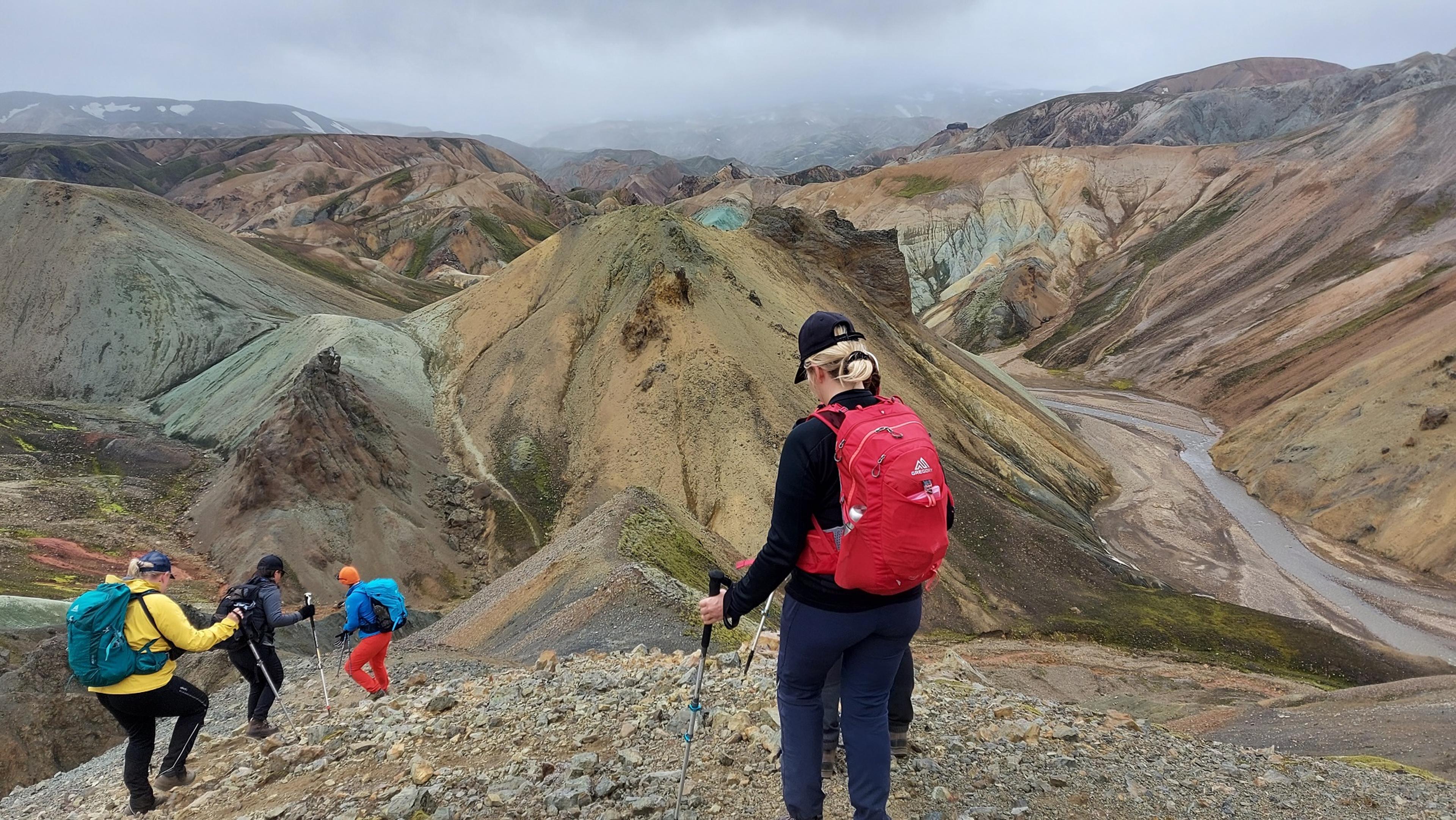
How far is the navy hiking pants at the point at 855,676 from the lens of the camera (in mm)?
3900

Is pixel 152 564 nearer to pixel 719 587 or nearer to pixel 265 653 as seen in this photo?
pixel 265 653

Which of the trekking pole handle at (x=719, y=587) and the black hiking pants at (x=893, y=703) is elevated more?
the trekking pole handle at (x=719, y=587)

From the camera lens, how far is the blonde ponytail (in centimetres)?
402

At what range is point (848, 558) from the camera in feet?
11.9

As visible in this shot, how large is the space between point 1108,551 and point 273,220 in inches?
5697

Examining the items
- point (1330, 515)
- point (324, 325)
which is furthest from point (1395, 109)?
point (324, 325)

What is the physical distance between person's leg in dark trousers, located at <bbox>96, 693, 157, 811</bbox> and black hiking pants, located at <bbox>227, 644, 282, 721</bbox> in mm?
1218

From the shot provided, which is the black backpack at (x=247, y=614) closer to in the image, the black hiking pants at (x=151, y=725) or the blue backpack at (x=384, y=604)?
the black hiking pants at (x=151, y=725)

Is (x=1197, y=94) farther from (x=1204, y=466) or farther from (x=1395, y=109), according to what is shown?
(x=1204, y=466)

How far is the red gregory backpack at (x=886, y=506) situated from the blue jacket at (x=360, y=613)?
7.10m

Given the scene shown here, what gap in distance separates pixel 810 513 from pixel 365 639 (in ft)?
23.4

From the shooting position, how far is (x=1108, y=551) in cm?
3462

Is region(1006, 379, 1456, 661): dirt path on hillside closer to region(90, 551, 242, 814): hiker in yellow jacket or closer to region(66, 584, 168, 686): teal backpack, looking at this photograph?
region(90, 551, 242, 814): hiker in yellow jacket

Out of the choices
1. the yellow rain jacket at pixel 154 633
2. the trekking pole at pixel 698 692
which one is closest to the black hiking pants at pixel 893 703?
the trekking pole at pixel 698 692
